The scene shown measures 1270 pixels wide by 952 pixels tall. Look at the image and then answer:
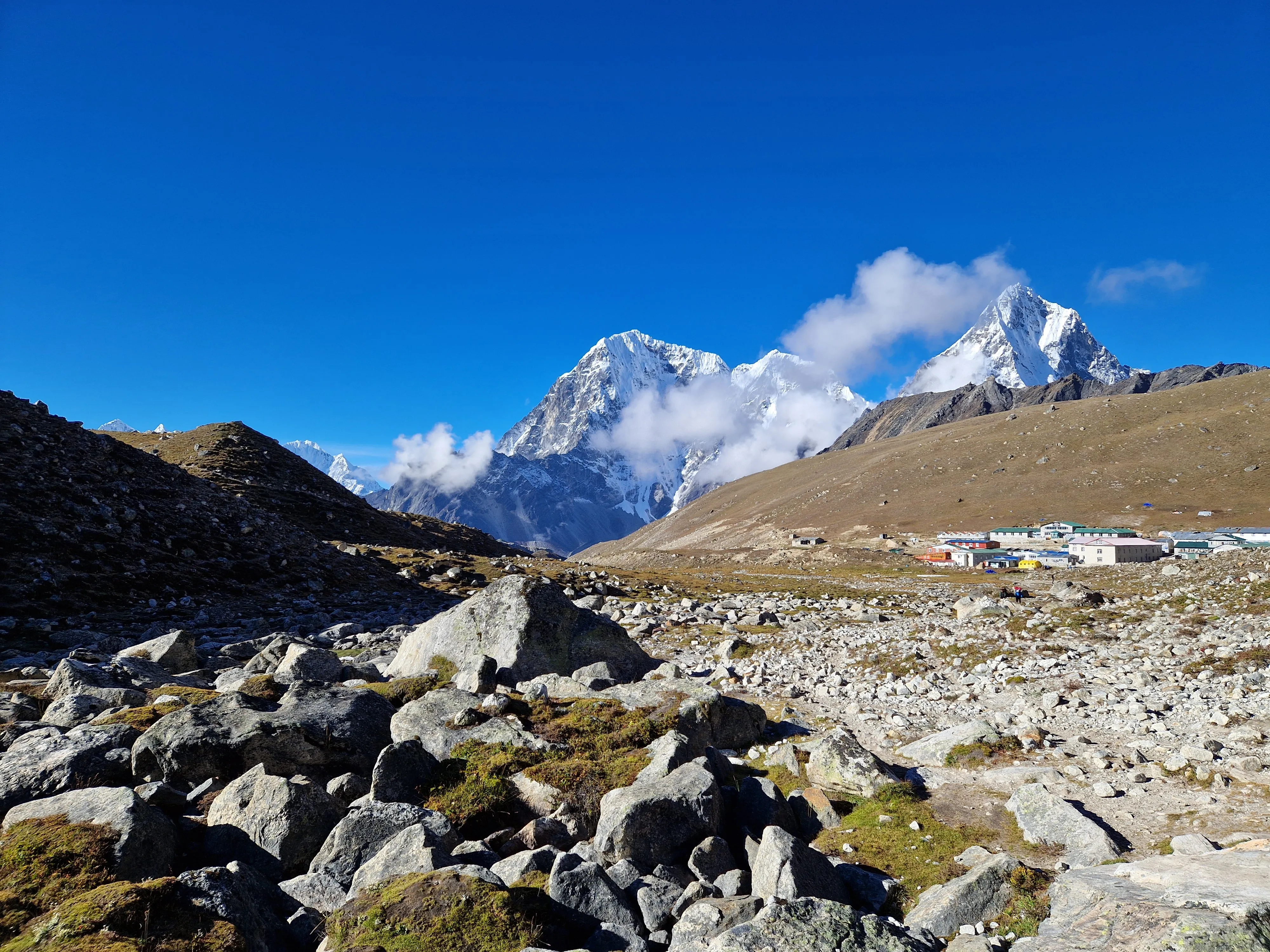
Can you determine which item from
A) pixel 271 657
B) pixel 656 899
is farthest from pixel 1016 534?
pixel 656 899

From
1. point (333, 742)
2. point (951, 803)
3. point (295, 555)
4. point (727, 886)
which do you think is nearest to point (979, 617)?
point (951, 803)

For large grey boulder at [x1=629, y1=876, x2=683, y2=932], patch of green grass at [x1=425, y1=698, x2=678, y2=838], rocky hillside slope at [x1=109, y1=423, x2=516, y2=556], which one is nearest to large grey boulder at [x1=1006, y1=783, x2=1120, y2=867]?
large grey boulder at [x1=629, y1=876, x2=683, y2=932]

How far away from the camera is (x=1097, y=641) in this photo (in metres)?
26.5

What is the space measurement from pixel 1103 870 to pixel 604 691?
12.0 meters

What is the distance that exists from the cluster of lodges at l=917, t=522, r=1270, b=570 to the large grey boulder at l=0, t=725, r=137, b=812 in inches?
4684

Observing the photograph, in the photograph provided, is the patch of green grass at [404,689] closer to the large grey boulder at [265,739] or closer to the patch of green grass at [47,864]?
the large grey boulder at [265,739]

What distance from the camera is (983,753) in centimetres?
1481

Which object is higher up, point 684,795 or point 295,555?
point 295,555

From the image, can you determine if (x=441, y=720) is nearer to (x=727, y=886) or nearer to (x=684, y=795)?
(x=684, y=795)

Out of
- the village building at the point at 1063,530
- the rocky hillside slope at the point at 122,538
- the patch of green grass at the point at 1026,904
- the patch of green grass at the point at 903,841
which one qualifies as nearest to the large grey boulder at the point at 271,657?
the rocky hillside slope at the point at 122,538

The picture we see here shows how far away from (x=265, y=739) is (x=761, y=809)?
9.57 metres

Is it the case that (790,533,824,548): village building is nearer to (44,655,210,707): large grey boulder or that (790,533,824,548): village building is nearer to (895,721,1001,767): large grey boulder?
(895,721,1001,767): large grey boulder

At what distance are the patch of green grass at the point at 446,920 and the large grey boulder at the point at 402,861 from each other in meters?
0.44

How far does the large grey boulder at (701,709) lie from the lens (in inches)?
621
